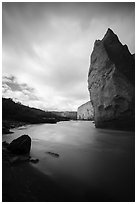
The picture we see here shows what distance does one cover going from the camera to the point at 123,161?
6691 mm

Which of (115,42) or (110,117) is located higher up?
(115,42)

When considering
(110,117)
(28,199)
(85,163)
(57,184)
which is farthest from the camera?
(110,117)

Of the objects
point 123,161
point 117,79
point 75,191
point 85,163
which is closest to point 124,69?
point 117,79

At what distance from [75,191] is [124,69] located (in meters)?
20.4

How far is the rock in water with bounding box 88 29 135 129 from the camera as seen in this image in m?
17.1

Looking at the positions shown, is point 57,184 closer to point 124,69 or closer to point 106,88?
point 106,88

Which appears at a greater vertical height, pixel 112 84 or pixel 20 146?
pixel 112 84

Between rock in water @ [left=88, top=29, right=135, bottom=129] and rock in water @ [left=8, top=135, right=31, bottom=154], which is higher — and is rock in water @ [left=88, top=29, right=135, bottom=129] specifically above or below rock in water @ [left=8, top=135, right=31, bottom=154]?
above

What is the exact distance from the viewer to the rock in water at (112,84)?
17125mm

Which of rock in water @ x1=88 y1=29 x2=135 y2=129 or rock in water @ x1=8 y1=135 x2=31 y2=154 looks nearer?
rock in water @ x1=8 y1=135 x2=31 y2=154

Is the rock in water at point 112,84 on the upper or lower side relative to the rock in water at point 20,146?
upper

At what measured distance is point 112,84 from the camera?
18125mm

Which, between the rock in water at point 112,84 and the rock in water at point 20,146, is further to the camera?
the rock in water at point 112,84

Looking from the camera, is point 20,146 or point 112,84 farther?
point 112,84
